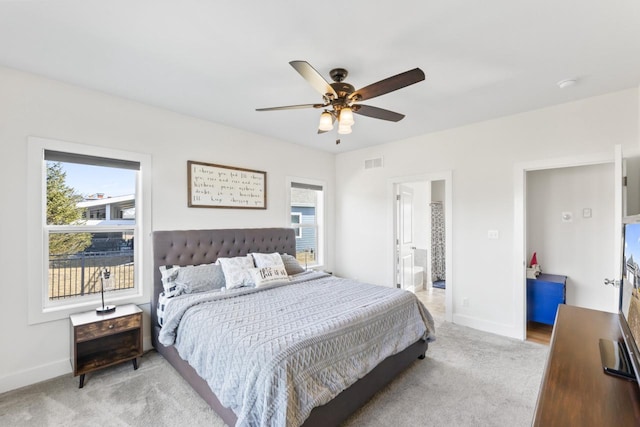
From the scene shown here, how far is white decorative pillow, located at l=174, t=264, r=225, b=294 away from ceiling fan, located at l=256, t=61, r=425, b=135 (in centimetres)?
190

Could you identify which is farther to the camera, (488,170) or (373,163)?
(373,163)

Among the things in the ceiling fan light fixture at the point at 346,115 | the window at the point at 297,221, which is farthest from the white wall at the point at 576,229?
the window at the point at 297,221

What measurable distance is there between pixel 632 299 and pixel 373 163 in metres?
3.80

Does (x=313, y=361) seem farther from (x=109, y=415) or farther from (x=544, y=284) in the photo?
(x=544, y=284)

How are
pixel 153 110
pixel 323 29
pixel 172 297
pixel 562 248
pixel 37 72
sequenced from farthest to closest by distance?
1. pixel 562 248
2. pixel 153 110
3. pixel 172 297
4. pixel 37 72
5. pixel 323 29

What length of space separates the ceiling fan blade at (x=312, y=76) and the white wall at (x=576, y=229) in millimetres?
3508

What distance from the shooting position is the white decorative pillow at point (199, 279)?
9.73ft

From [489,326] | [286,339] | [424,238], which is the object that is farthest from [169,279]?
[424,238]

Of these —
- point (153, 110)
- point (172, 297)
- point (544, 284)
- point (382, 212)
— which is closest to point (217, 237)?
point (172, 297)

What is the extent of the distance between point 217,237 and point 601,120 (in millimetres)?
4437

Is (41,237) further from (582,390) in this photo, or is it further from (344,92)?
(582,390)

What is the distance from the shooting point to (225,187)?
12.8 ft

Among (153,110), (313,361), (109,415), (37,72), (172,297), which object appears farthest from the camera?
(153,110)

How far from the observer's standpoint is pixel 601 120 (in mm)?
2990
